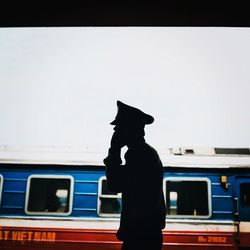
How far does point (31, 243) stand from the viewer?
16.1 feet

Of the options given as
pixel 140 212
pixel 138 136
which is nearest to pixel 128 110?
pixel 138 136

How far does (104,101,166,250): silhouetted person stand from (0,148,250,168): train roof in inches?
116

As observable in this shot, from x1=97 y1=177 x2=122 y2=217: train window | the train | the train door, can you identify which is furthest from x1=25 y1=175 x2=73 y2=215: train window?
the train door

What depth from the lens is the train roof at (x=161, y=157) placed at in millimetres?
5246

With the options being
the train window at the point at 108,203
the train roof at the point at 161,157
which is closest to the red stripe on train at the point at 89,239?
the train window at the point at 108,203

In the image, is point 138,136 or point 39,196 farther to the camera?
point 39,196

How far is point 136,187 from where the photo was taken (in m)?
2.26

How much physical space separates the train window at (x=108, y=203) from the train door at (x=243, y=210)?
2068 mm

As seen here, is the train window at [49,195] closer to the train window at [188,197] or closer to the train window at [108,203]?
the train window at [108,203]

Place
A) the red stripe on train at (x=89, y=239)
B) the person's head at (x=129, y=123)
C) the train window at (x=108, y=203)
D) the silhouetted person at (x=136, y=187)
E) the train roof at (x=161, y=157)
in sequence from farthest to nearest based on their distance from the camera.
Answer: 1. the train roof at (x=161, y=157)
2. the train window at (x=108, y=203)
3. the red stripe on train at (x=89, y=239)
4. the person's head at (x=129, y=123)
5. the silhouetted person at (x=136, y=187)

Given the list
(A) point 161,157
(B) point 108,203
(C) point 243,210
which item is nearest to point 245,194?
(C) point 243,210
